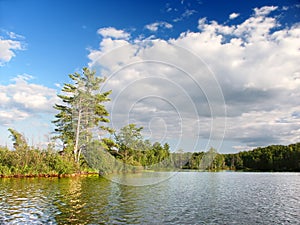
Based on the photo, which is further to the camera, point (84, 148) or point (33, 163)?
point (84, 148)

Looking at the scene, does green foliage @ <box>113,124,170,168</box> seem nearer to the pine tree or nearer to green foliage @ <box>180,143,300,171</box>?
the pine tree

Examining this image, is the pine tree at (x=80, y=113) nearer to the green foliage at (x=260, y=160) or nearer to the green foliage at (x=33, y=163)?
the green foliage at (x=33, y=163)

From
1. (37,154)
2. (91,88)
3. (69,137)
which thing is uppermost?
(91,88)

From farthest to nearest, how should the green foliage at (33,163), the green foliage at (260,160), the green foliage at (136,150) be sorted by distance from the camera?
the green foliage at (260,160)
the green foliage at (136,150)
the green foliage at (33,163)

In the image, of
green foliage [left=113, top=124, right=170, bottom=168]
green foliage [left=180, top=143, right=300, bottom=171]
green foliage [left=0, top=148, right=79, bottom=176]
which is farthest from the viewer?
green foliage [left=180, top=143, right=300, bottom=171]

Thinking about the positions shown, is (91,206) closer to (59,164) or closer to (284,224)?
(284,224)

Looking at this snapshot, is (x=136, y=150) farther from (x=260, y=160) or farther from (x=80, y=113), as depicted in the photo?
(x=260, y=160)

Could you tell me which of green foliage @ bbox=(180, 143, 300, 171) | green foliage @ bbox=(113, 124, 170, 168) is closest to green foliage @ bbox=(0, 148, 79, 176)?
green foliage @ bbox=(113, 124, 170, 168)

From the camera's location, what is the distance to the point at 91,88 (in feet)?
157

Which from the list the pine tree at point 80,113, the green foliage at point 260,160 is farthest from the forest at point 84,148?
the green foliage at point 260,160

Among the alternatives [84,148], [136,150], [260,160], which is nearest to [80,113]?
[84,148]

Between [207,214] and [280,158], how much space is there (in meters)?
110

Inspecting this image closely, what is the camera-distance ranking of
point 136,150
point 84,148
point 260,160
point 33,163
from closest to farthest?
1. point 33,163
2. point 84,148
3. point 136,150
4. point 260,160

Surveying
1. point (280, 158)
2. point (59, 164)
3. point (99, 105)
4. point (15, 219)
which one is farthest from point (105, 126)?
point (280, 158)
